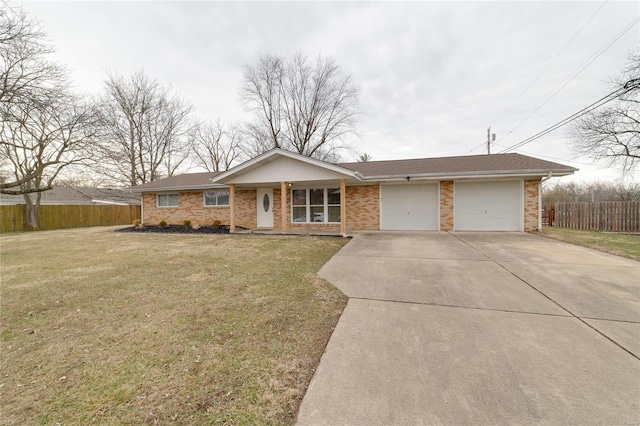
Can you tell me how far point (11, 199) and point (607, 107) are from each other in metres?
51.1

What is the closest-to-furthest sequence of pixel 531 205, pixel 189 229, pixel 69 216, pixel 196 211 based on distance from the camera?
1. pixel 531 205
2. pixel 189 229
3. pixel 196 211
4. pixel 69 216

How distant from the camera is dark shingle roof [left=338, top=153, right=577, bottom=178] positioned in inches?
392

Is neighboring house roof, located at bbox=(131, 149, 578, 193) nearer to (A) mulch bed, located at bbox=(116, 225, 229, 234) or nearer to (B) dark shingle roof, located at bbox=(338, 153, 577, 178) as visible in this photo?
(B) dark shingle roof, located at bbox=(338, 153, 577, 178)

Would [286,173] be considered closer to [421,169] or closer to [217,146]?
[421,169]

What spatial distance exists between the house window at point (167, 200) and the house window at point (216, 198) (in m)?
2.34

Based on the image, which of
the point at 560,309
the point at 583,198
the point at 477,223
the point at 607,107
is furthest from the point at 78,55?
the point at 583,198

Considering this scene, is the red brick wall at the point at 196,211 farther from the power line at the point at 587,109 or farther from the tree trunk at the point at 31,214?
the power line at the point at 587,109

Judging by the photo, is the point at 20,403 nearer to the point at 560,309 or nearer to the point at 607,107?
the point at 560,309

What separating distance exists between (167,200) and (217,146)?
1649 centimetres

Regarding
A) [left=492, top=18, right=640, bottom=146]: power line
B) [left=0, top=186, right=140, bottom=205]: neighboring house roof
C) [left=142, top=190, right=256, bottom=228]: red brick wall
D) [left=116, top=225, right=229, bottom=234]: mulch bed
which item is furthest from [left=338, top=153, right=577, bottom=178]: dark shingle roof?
[left=0, top=186, right=140, bottom=205]: neighboring house roof

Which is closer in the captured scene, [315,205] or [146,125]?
[315,205]

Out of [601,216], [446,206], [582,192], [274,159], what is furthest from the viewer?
[582,192]

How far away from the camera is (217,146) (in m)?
30.1

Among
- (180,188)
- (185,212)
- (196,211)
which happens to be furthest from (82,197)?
(196,211)
